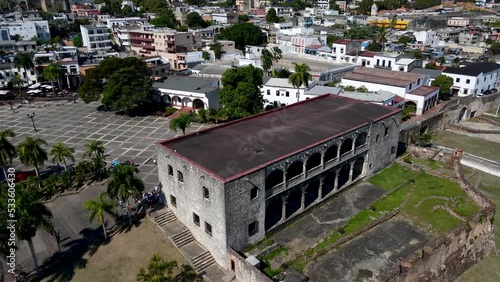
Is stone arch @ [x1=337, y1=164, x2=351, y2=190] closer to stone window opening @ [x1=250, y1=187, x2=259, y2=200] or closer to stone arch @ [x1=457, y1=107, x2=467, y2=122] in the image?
stone window opening @ [x1=250, y1=187, x2=259, y2=200]

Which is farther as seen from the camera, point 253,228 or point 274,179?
point 274,179

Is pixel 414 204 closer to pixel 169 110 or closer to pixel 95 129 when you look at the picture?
pixel 169 110

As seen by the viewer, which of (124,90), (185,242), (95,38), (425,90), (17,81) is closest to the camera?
(185,242)

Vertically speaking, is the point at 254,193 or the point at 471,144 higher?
the point at 254,193

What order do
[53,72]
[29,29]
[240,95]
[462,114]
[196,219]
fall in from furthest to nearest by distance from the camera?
[29,29], [53,72], [462,114], [240,95], [196,219]

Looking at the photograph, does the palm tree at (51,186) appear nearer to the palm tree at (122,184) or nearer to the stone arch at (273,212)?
the palm tree at (122,184)

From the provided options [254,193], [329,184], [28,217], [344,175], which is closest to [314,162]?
[329,184]

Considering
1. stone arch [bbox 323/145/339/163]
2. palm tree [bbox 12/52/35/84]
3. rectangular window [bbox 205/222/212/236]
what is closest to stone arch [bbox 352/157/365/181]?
stone arch [bbox 323/145/339/163]
